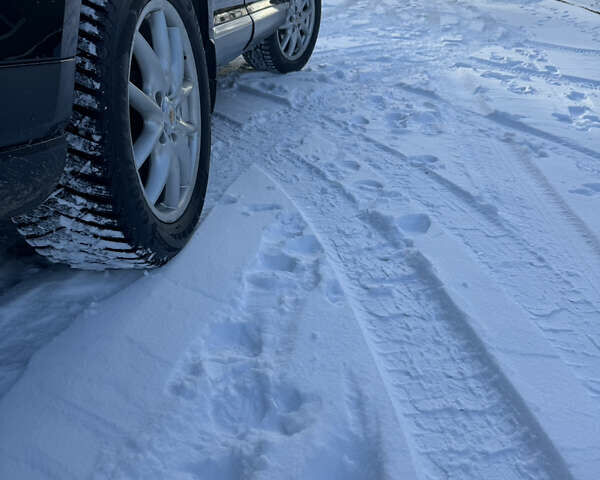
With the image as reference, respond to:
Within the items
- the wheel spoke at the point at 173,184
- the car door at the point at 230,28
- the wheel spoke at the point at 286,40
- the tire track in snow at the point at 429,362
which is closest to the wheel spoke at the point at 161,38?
the wheel spoke at the point at 173,184

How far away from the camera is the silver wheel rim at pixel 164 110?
176 cm

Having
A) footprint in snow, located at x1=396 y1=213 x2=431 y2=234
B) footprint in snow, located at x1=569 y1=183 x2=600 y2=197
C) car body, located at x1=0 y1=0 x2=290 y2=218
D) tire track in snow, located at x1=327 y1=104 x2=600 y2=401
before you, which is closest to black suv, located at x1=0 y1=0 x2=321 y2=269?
car body, located at x1=0 y1=0 x2=290 y2=218

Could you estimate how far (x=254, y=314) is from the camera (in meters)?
1.71

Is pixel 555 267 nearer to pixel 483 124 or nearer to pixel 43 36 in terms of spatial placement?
pixel 483 124

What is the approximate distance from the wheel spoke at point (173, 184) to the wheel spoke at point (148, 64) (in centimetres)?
22

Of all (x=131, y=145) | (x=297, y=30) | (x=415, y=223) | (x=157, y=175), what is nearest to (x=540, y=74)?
(x=297, y=30)

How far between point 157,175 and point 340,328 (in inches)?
29.1

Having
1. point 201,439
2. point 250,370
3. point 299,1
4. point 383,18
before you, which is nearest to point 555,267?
point 250,370

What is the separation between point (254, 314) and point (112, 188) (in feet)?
1.76

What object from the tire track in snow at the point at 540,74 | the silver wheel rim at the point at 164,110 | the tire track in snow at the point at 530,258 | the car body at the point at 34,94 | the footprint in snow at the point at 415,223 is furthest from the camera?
the tire track in snow at the point at 540,74

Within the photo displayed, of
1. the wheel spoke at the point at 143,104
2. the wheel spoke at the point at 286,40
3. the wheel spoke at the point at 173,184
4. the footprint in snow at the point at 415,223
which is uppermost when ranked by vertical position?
the wheel spoke at the point at 286,40

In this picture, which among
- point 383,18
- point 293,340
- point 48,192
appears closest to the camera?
point 48,192

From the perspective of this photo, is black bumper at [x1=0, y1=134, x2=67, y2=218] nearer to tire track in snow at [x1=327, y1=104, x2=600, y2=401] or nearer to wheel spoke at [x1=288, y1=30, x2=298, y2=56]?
tire track in snow at [x1=327, y1=104, x2=600, y2=401]

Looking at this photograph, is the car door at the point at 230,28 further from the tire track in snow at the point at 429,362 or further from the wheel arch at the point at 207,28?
the tire track in snow at the point at 429,362
